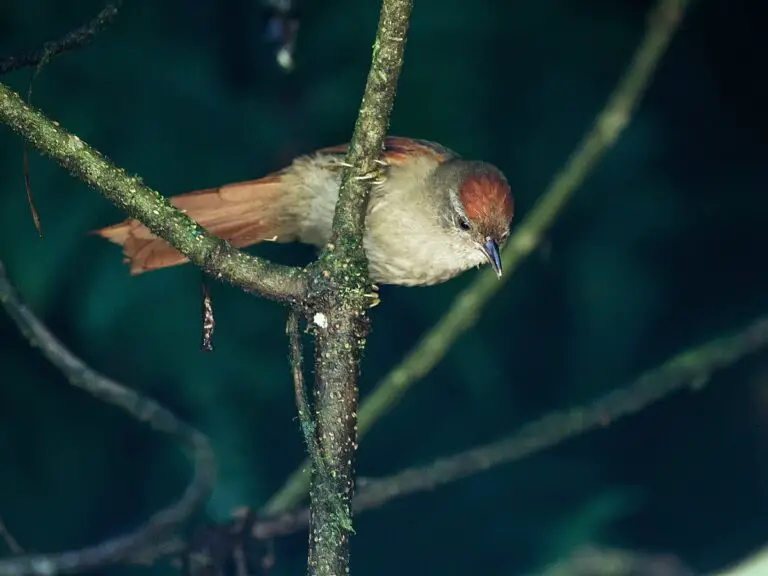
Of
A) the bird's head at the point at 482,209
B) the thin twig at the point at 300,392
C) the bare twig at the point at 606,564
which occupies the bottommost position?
the thin twig at the point at 300,392

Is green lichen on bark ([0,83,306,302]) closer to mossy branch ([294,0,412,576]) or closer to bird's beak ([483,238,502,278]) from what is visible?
mossy branch ([294,0,412,576])

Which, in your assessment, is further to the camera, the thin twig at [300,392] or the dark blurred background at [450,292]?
the dark blurred background at [450,292]

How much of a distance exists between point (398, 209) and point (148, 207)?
725 mm

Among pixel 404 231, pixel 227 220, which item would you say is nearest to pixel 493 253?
pixel 404 231

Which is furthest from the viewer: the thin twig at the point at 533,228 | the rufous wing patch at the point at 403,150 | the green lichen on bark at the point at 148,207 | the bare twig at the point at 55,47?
the thin twig at the point at 533,228

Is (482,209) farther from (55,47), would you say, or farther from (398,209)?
(55,47)

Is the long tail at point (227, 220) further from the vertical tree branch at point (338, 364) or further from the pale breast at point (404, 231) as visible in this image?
the vertical tree branch at point (338, 364)

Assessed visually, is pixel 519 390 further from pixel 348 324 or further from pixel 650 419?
pixel 348 324

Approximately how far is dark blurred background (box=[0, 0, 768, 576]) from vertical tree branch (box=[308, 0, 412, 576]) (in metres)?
0.76

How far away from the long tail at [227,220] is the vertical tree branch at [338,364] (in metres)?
0.51

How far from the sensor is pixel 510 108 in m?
2.33

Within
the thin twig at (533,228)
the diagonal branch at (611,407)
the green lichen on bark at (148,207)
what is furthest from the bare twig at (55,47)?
the diagonal branch at (611,407)

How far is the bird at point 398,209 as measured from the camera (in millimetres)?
2027

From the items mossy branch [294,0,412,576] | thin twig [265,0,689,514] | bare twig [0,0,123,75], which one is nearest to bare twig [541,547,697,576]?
thin twig [265,0,689,514]
